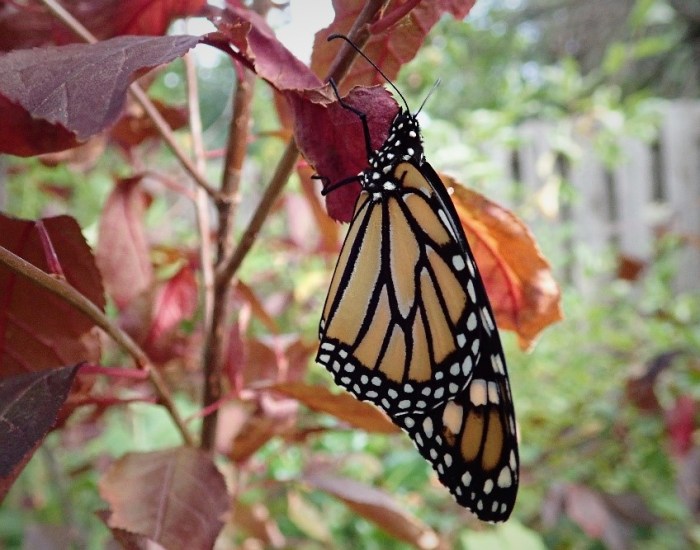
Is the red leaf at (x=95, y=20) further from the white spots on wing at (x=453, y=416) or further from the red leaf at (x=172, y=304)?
the white spots on wing at (x=453, y=416)

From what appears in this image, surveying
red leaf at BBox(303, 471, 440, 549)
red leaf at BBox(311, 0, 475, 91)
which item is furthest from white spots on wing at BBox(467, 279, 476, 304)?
red leaf at BBox(303, 471, 440, 549)

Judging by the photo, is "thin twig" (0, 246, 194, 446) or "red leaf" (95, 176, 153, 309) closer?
"thin twig" (0, 246, 194, 446)

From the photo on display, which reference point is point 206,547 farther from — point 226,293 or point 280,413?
point 280,413

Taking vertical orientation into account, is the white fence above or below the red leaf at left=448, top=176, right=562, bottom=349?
below

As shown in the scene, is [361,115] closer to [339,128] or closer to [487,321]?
[339,128]

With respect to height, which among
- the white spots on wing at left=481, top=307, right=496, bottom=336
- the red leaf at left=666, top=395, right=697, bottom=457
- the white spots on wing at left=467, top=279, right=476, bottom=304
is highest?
the white spots on wing at left=467, top=279, right=476, bottom=304

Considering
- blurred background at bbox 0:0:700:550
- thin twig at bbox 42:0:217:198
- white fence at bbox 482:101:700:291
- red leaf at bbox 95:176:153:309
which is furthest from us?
white fence at bbox 482:101:700:291

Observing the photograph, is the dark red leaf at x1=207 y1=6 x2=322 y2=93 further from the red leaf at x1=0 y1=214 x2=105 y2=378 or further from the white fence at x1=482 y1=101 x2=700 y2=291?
the white fence at x1=482 y1=101 x2=700 y2=291
